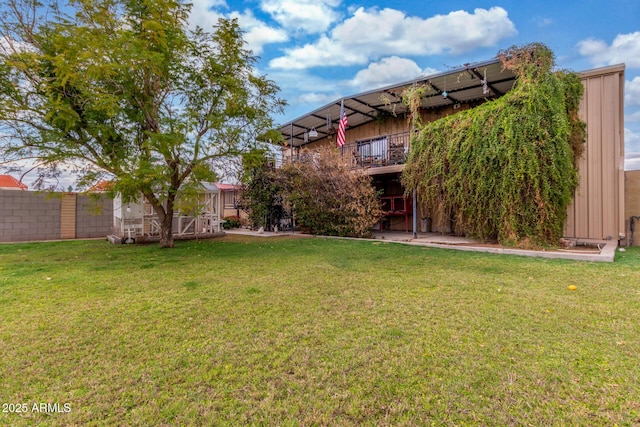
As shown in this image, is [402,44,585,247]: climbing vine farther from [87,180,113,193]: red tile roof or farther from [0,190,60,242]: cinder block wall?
[0,190,60,242]: cinder block wall

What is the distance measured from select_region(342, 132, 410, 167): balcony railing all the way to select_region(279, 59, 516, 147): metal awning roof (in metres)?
1.09

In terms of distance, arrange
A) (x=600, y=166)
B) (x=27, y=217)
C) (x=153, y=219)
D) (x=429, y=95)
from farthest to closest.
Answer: (x=429, y=95), (x=153, y=219), (x=27, y=217), (x=600, y=166)

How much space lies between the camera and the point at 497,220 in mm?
7910

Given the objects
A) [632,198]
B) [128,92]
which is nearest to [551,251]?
[632,198]

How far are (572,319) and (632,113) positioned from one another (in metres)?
12.6

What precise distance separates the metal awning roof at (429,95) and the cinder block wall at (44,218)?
29.0 ft

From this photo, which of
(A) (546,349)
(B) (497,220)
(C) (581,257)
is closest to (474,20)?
(B) (497,220)

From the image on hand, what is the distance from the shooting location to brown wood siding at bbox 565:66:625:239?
8008 millimetres

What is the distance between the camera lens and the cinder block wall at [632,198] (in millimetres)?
8320

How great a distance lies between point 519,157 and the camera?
745 centimetres

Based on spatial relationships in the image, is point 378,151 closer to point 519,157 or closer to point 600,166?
point 519,157

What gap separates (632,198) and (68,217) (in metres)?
16.6

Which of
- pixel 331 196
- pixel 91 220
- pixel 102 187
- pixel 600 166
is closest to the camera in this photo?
pixel 102 187

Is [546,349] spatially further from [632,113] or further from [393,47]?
[632,113]
